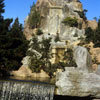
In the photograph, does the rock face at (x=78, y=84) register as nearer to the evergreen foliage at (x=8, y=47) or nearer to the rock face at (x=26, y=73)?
the evergreen foliage at (x=8, y=47)

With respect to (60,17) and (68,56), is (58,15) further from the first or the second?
(68,56)

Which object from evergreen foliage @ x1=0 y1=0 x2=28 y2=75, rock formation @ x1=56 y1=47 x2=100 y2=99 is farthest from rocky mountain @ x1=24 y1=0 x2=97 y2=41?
rock formation @ x1=56 y1=47 x2=100 y2=99

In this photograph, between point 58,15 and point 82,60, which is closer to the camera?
point 82,60

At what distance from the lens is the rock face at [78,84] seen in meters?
9.59

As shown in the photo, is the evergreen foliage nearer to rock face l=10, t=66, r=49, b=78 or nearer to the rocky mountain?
rock face l=10, t=66, r=49, b=78

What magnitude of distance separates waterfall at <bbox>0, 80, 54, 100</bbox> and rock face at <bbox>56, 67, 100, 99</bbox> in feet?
2.42

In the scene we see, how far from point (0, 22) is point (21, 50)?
141 inches

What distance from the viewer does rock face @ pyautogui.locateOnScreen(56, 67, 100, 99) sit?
959 cm

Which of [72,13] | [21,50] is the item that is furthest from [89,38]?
[21,50]

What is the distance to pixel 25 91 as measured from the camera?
10320mm

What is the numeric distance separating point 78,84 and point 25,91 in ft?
9.81

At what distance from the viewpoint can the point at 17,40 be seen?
61.1ft

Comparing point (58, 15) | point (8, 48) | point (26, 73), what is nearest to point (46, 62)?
point (26, 73)

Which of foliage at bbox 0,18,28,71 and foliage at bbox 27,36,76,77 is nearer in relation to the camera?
foliage at bbox 0,18,28,71
